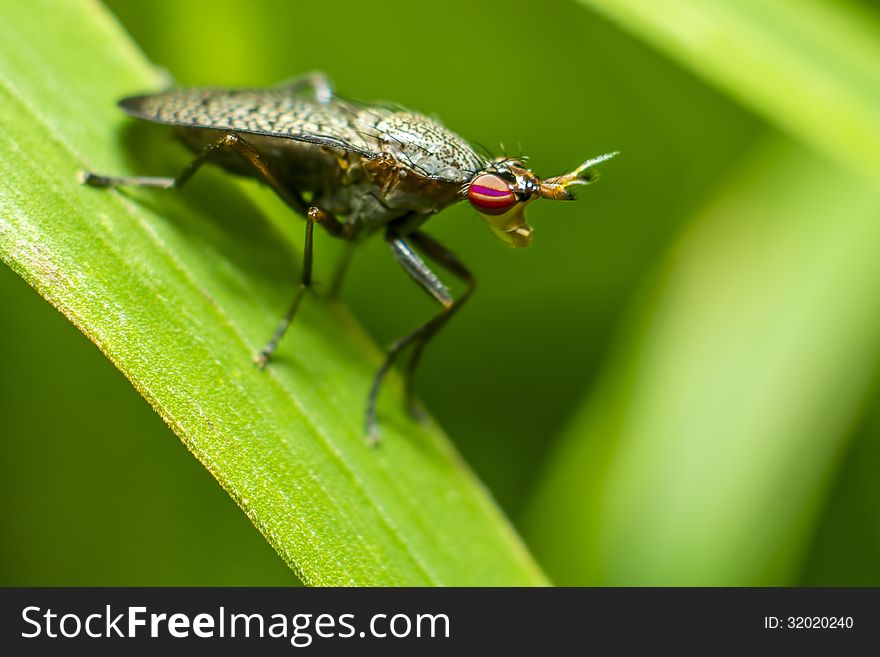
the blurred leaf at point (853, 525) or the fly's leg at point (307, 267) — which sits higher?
the fly's leg at point (307, 267)

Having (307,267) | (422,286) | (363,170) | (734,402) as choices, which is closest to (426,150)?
(363,170)

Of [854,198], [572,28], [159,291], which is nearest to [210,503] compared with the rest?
[159,291]

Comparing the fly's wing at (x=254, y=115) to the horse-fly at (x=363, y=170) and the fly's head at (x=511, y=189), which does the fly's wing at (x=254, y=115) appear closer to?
the horse-fly at (x=363, y=170)

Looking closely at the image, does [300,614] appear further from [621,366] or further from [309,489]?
[621,366]

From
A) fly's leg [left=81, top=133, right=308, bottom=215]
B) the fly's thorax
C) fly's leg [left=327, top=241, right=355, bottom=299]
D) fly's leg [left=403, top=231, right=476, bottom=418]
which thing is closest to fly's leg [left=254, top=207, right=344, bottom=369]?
fly's leg [left=81, top=133, right=308, bottom=215]

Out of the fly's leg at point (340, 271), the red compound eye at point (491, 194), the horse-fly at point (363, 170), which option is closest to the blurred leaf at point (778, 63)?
the horse-fly at point (363, 170)

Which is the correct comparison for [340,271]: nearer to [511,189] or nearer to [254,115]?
[254,115]

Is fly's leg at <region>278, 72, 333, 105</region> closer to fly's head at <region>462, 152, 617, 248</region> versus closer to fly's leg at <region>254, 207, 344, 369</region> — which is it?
fly's leg at <region>254, 207, 344, 369</region>
